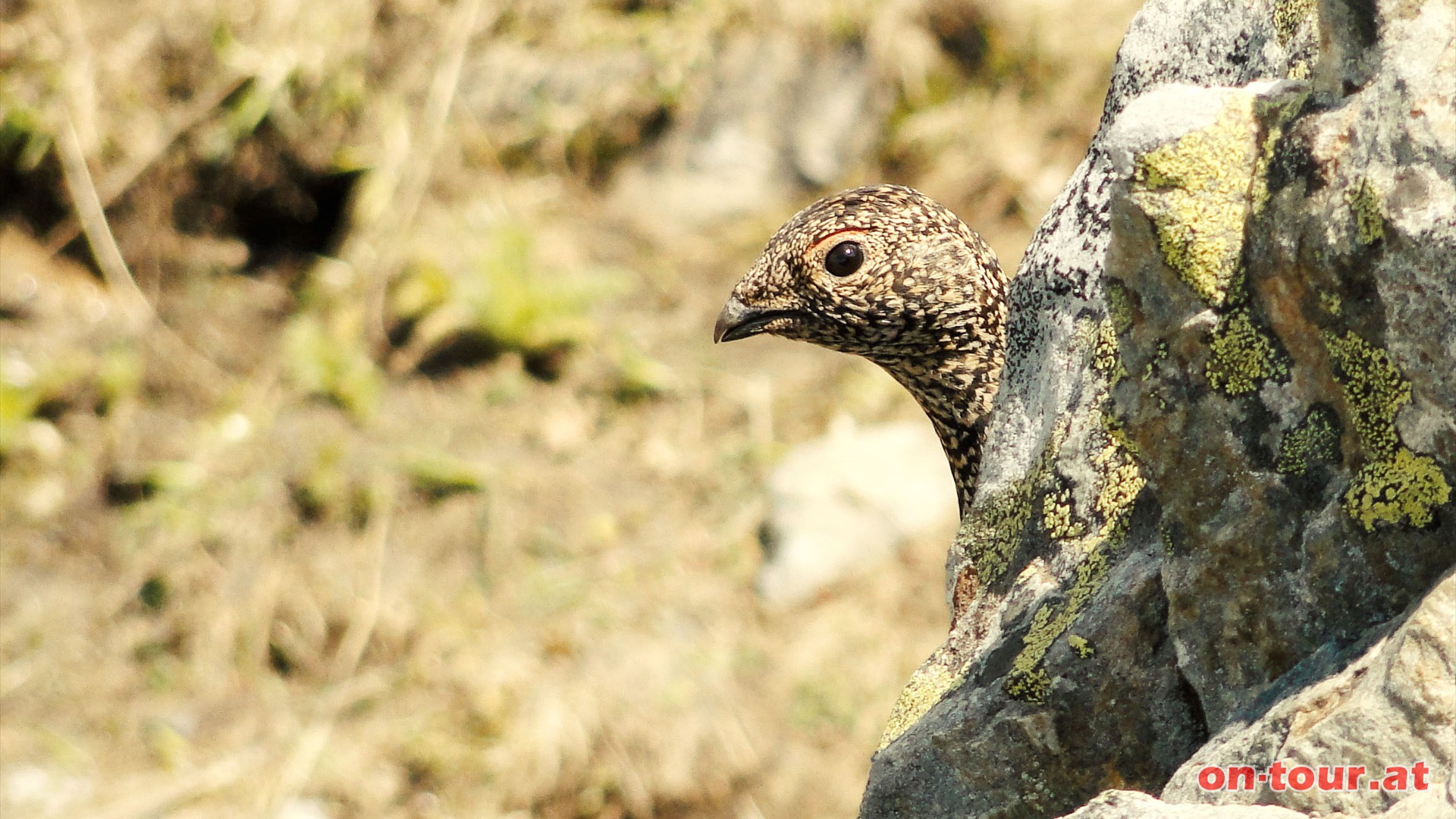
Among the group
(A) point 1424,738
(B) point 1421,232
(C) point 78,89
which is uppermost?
(C) point 78,89

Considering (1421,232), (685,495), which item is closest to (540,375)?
(685,495)

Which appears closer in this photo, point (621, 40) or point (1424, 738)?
point (1424, 738)

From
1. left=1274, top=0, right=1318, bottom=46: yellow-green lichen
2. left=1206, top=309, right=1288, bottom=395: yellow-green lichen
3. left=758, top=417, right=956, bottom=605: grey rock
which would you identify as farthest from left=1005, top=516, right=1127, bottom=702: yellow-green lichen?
left=758, top=417, right=956, bottom=605: grey rock

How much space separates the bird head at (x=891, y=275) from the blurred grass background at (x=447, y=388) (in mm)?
4418

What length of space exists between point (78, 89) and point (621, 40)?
4104mm

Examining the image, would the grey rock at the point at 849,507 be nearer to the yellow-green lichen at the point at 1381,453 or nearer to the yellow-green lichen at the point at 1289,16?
the yellow-green lichen at the point at 1289,16

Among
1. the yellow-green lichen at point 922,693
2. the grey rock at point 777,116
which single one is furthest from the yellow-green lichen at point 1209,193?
the grey rock at point 777,116

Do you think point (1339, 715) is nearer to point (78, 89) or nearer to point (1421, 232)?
point (1421, 232)

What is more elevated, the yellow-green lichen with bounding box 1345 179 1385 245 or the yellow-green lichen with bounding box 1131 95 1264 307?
the yellow-green lichen with bounding box 1131 95 1264 307

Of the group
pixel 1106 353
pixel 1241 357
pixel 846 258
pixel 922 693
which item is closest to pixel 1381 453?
pixel 1241 357

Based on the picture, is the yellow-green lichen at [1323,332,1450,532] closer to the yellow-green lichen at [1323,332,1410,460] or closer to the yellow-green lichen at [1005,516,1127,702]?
the yellow-green lichen at [1323,332,1410,460]

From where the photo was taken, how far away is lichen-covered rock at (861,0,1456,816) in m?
2.38

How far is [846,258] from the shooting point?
16.1 ft

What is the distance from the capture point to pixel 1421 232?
2.24m
